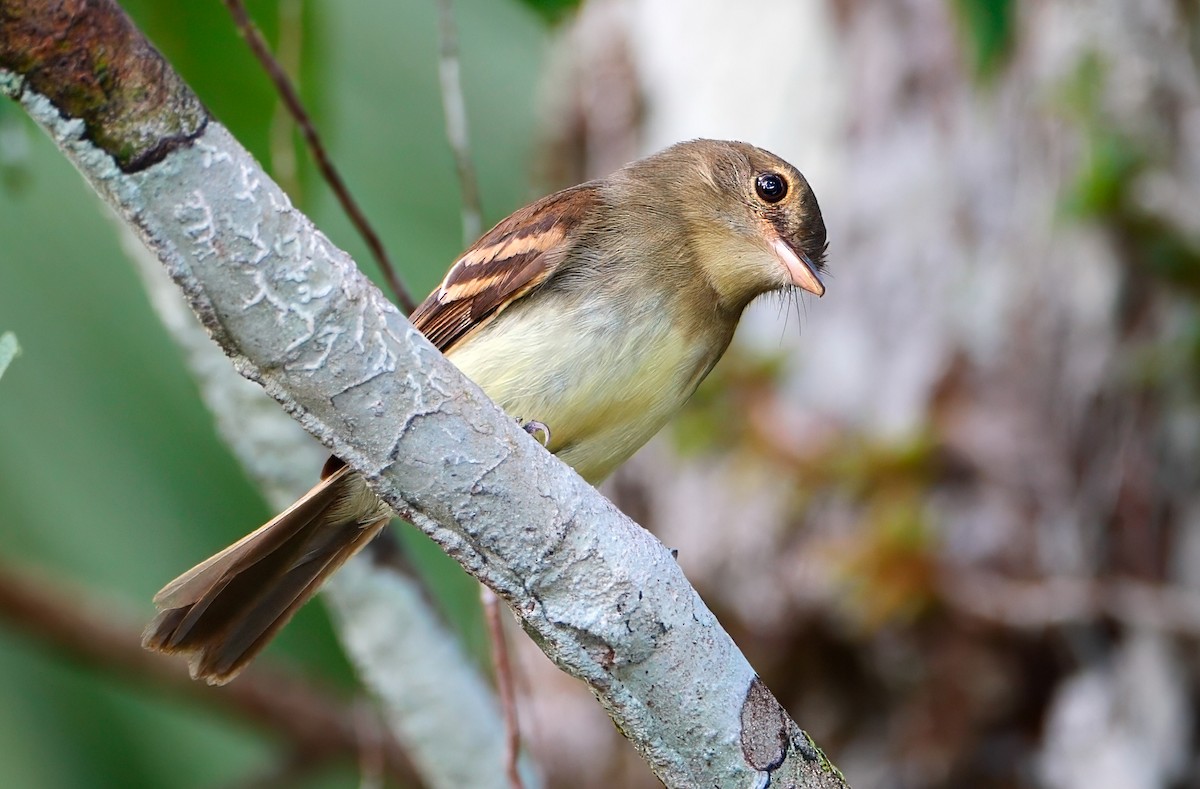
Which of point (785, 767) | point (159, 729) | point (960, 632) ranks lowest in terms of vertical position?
point (960, 632)

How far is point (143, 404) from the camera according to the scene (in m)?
6.79

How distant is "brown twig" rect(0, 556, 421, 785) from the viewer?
16.7 feet

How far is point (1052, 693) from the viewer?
4883mm

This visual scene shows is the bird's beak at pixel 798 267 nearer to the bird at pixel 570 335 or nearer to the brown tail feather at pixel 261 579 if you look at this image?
the bird at pixel 570 335

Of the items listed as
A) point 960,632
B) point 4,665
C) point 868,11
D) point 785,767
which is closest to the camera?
point 785,767

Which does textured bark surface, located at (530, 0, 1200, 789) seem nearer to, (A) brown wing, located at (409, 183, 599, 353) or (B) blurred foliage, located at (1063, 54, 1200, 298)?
(B) blurred foliage, located at (1063, 54, 1200, 298)

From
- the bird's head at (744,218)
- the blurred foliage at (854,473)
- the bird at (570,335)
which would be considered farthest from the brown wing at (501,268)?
the blurred foliage at (854,473)

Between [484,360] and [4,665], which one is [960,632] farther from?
[4,665]

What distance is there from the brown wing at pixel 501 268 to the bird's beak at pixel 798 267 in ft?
1.56

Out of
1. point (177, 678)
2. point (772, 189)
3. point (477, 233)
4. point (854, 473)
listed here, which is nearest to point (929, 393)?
point (854, 473)

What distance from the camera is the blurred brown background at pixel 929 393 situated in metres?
4.72

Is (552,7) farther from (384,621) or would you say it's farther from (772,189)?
(384,621)

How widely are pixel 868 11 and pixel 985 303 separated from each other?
1.33 metres

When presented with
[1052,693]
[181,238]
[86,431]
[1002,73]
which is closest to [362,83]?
[86,431]
